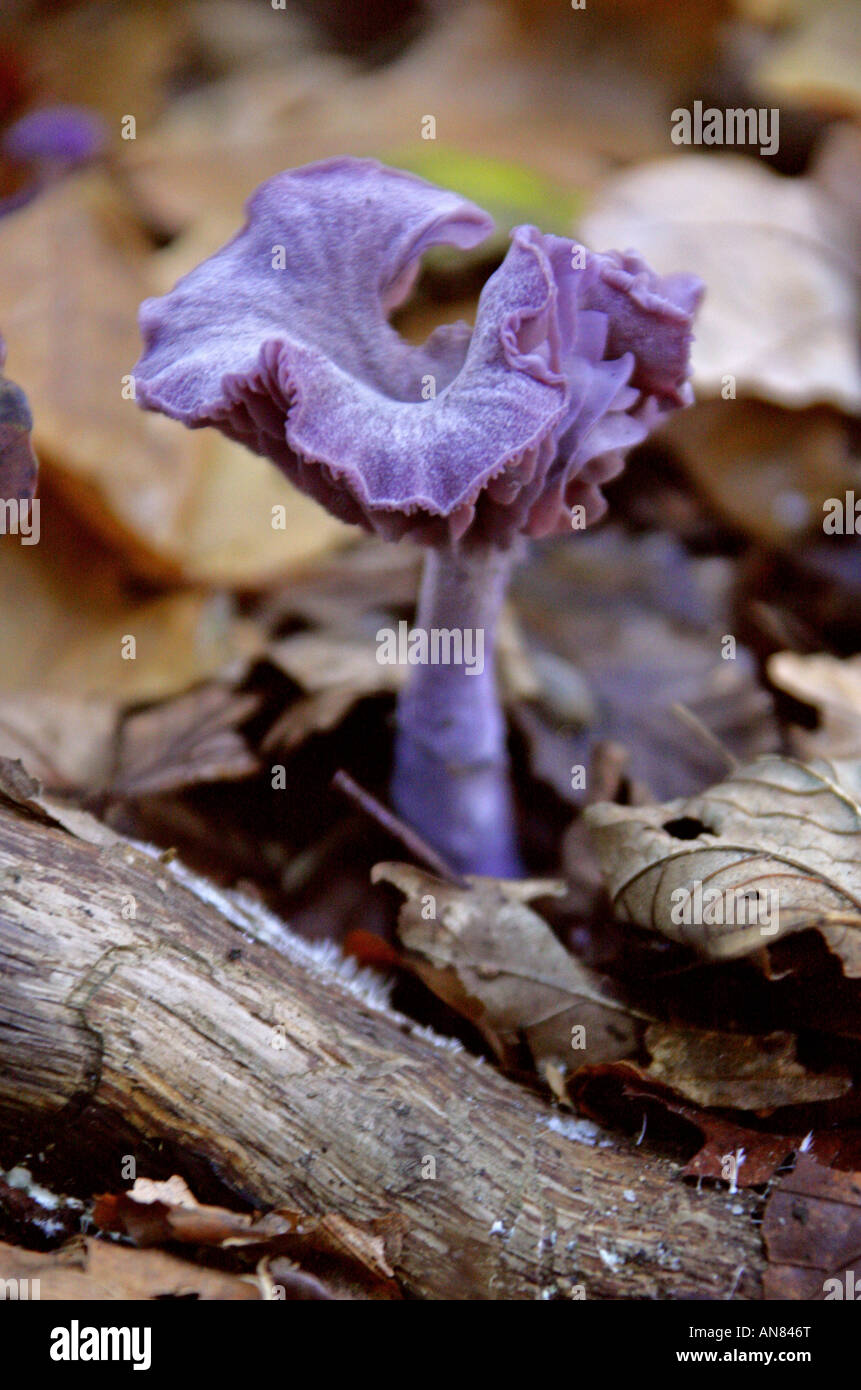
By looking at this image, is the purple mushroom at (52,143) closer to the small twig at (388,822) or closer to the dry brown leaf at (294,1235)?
the small twig at (388,822)

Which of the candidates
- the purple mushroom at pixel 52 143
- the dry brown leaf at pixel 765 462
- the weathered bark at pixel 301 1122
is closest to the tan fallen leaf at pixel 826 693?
the dry brown leaf at pixel 765 462

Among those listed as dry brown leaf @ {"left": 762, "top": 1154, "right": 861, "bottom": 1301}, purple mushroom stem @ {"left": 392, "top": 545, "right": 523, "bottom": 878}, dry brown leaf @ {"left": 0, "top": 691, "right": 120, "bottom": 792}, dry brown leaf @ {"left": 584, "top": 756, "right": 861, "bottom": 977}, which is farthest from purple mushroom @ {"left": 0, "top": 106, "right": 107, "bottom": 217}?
dry brown leaf @ {"left": 762, "top": 1154, "right": 861, "bottom": 1301}

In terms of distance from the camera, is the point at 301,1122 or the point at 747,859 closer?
the point at 301,1122

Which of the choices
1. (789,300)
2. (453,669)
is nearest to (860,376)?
(789,300)

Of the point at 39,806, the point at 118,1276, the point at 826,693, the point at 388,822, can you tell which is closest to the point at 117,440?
the point at 388,822

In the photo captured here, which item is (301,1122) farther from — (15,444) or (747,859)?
(15,444)

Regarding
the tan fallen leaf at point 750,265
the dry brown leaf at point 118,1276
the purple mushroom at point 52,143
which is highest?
the purple mushroom at point 52,143
